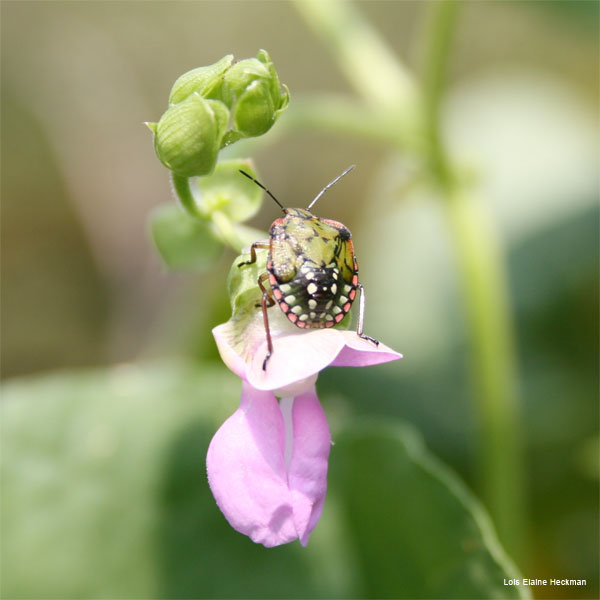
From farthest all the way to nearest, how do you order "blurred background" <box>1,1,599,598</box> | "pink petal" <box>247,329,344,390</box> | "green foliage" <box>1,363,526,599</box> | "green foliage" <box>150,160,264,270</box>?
"blurred background" <box>1,1,599,598</box> → "green foliage" <box>1,363,526,599</box> → "green foliage" <box>150,160,264,270</box> → "pink petal" <box>247,329,344,390</box>

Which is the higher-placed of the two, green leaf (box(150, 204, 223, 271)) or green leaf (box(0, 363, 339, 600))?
green leaf (box(150, 204, 223, 271))

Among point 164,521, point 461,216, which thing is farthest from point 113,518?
point 461,216

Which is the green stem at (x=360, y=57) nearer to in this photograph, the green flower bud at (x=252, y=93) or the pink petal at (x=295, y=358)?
the green flower bud at (x=252, y=93)

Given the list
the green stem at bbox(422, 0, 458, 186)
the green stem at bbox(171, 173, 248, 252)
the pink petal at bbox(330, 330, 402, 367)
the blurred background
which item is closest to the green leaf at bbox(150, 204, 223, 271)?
the green stem at bbox(171, 173, 248, 252)

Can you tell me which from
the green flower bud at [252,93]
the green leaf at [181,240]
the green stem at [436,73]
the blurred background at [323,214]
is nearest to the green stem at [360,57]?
the green stem at [436,73]

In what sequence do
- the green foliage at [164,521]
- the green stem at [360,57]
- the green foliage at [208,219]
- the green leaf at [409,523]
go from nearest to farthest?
the green foliage at [208,219], the green leaf at [409,523], the green foliage at [164,521], the green stem at [360,57]

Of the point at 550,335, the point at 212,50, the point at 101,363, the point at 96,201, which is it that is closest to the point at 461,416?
the point at 550,335

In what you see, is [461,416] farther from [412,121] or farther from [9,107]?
[9,107]

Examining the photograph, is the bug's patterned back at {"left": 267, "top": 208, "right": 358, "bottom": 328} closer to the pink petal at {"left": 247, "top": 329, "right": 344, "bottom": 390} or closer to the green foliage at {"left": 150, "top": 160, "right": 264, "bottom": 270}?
the pink petal at {"left": 247, "top": 329, "right": 344, "bottom": 390}

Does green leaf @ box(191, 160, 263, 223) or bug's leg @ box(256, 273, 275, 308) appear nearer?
bug's leg @ box(256, 273, 275, 308)
